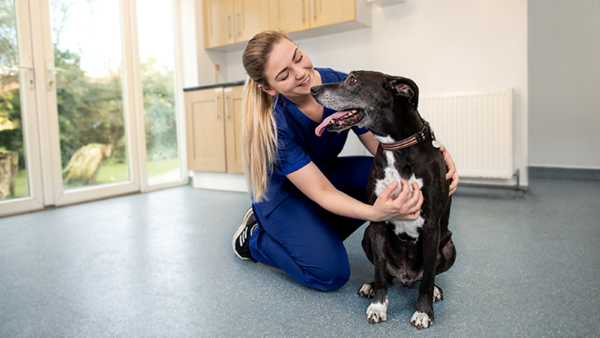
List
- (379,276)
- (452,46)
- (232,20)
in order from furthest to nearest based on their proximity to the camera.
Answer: (232,20)
(452,46)
(379,276)

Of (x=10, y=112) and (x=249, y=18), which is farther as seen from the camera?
(x=249, y=18)

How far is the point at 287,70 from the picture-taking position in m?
1.31

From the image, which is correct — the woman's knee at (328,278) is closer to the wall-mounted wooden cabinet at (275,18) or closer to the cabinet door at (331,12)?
the wall-mounted wooden cabinet at (275,18)

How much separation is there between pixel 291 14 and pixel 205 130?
1376 millimetres

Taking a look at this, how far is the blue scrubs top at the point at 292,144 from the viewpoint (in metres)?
1.36

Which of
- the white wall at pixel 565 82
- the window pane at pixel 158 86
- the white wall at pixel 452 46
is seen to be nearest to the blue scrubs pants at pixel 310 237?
the white wall at pixel 452 46

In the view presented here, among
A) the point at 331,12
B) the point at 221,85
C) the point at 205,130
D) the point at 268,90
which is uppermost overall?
the point at 331,12

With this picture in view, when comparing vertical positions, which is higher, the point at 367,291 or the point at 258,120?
the point at 258,120

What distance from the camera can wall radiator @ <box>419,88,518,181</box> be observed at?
2.93 meters

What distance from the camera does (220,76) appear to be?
14.5ft

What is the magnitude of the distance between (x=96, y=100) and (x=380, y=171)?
10.2ft

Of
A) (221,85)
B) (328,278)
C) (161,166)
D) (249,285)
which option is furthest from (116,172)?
(328,278)

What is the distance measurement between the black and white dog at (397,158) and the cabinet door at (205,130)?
103 inches

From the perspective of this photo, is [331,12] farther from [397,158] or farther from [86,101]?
[397,158]
